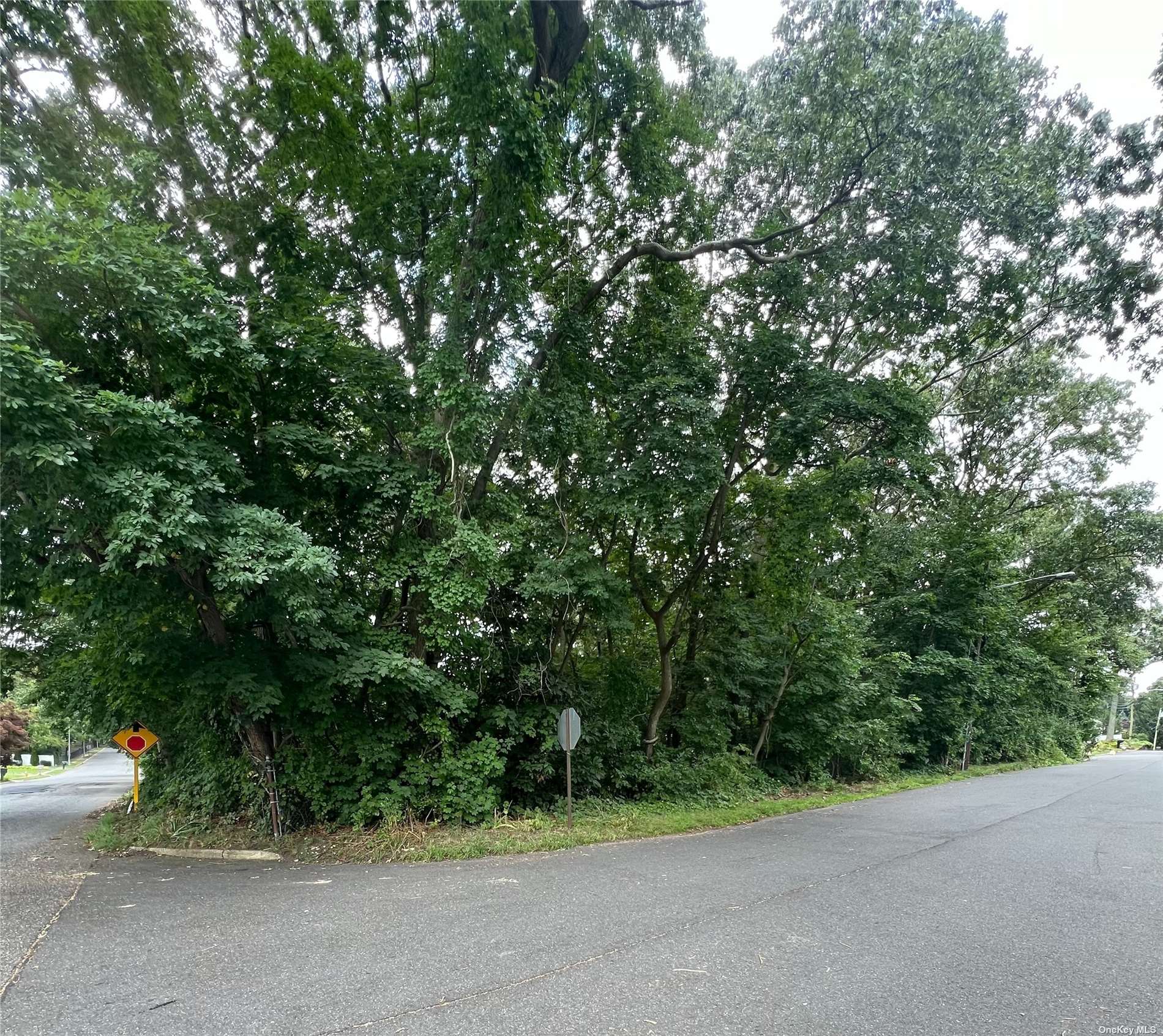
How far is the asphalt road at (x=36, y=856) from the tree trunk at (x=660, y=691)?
328 inches

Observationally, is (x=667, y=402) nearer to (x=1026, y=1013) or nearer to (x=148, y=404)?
(x=148, y=404)

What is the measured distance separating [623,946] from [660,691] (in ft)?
28.5

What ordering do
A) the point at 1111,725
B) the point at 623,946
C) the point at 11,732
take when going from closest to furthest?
the point at 623,946, the point at 11,732, the point at 1111,725

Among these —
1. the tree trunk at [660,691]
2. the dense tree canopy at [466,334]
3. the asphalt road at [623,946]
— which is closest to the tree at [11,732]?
the dense tree canopy at [466,334]

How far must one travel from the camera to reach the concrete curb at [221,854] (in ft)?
26.6

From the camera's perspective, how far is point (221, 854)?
8.32 meters

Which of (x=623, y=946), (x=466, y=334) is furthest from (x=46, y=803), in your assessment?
(x=623, y=946)

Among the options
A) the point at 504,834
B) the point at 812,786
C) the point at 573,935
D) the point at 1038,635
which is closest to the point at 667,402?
the point at 504,834

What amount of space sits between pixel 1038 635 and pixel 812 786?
13.4 metres

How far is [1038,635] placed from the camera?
74.8 feet

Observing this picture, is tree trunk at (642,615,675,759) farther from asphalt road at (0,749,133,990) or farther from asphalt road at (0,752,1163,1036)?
asphalt road at (0,749,133,990)

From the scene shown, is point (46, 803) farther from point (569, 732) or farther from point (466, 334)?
point (466, 334)

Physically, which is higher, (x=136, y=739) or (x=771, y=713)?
(x=771, y=713)

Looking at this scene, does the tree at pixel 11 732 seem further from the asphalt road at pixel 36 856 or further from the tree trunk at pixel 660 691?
the tree trunk at pixel 660 691
